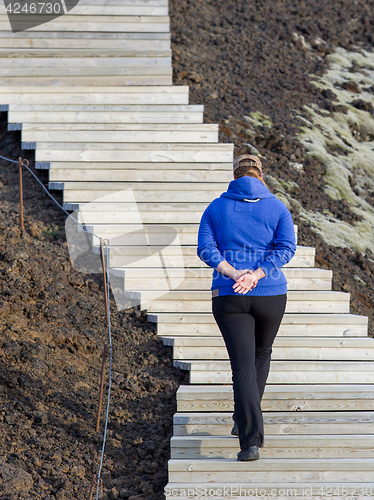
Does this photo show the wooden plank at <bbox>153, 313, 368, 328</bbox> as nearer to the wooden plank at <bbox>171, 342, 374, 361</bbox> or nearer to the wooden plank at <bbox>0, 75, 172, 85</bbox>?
the wooden plank at <bbox>171, 342, 374, 361</bbox>

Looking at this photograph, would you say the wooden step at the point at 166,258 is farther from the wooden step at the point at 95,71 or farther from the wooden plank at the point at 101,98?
the wooden step at the point at 95,71

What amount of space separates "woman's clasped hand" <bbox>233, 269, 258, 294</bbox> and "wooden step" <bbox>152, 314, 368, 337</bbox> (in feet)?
5.19

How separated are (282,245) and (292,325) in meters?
1.55

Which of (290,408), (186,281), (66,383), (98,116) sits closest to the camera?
(290,408)

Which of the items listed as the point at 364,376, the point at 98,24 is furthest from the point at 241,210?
the point at 98,24

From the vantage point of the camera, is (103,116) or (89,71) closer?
(103,116)

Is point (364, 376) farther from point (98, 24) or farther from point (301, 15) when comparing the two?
point (301, 15)

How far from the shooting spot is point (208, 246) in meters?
3.09

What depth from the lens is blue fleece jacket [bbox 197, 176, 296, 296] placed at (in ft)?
9.96

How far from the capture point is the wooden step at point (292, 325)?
14.6ft

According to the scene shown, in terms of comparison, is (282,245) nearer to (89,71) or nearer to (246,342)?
(246,342)

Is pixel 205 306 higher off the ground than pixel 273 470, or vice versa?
pixel 273 470

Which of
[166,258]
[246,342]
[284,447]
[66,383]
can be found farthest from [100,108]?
[284,447]

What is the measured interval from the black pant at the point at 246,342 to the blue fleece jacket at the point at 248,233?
103mm
